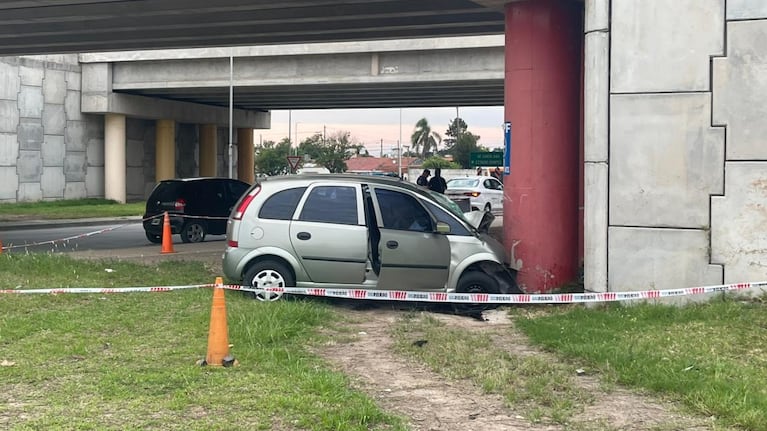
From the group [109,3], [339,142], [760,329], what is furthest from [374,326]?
[339,142]

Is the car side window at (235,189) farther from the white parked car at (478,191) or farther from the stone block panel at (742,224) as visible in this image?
the white parked car at (478,191)

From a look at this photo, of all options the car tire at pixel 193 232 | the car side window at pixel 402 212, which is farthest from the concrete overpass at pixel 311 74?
the car side window at pixel 402 212

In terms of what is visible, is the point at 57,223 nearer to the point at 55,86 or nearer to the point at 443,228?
the point at 55,86

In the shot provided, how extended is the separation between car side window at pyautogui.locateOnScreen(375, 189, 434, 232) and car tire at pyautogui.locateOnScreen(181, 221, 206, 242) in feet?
32.1

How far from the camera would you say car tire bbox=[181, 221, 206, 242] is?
18062mm

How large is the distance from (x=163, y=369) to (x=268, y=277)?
3.20 metres

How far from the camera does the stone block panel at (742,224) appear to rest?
838 cm

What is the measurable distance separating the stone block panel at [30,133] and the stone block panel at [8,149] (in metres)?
0.30

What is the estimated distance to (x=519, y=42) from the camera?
10.7 meters

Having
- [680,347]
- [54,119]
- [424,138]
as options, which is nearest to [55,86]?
[54,119]

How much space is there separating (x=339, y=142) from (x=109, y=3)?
90.0 metres

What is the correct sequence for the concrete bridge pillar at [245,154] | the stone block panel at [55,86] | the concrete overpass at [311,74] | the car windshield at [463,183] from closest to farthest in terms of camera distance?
the concrete overpass at [311,74], the car windshield at [463,183], the stone block panel at [55,86], the concrete bridge pillar at [245,154]

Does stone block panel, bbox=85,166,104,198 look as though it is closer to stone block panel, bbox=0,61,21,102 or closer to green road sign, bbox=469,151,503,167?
stone block panel, bbox=0,61,21,102

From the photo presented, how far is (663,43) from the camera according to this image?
8805 mm
